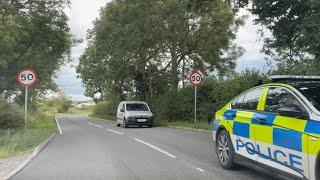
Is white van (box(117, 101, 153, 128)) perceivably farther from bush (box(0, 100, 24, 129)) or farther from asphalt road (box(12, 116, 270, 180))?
asphalt road (box(12, 116, 270, 180))

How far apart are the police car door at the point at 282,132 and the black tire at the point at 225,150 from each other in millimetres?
1278

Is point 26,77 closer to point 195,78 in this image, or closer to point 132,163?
point 195,78

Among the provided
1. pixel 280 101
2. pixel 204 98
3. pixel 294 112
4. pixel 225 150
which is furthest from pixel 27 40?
pixel 294 112

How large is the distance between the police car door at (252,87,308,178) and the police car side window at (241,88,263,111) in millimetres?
335

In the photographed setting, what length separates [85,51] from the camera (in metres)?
54.4

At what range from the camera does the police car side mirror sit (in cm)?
759

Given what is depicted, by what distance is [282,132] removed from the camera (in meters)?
8.10

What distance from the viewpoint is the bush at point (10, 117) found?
27.8 meters

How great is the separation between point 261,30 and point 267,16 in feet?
6.59

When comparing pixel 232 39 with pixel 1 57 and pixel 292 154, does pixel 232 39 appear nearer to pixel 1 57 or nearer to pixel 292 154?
pixel 1 57

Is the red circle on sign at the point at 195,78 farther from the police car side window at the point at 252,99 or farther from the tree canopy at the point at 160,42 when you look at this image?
the police car side window at the point at 252,99

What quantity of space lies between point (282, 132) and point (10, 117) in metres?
22.3

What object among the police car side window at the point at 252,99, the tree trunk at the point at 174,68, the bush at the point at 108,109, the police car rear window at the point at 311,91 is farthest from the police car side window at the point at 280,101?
the bush at the point at 108,109

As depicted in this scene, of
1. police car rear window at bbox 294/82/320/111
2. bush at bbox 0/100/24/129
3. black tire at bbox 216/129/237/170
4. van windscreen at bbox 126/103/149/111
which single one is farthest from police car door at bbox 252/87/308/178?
van windscreen at bbox 126/103/149/111
